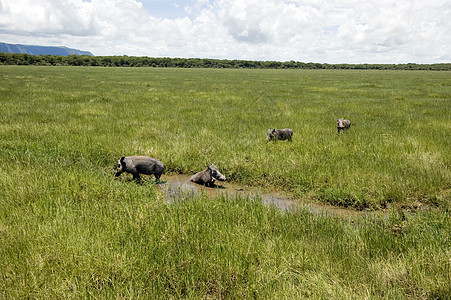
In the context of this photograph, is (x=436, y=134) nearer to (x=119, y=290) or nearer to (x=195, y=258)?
(x=195, y=258)

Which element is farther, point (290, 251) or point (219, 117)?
point (219, 117)

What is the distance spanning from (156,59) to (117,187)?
526ft

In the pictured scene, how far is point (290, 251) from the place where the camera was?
11.0ft

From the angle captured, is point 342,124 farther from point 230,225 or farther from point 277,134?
point 230,225

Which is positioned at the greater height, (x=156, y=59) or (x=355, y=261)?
(x=156, y=59)

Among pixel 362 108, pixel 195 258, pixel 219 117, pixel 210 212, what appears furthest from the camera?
pixel 362 108

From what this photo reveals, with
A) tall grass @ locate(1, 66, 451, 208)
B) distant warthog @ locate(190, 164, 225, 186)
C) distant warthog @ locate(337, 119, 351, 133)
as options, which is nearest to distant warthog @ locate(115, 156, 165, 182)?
distant warthog @ locate(190, 164, 225, 186)

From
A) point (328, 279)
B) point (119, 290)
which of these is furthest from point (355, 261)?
point (119, 290)

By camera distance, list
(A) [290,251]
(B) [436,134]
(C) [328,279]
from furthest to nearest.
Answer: (B) [436,134] → (A) [290,251] → (C) [328,279]

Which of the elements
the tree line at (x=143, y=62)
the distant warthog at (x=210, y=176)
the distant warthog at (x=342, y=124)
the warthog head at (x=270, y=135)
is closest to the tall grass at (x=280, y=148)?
the warthog head at (x=270, y=135)

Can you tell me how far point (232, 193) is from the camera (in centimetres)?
612

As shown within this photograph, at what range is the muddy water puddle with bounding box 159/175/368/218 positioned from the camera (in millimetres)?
5227

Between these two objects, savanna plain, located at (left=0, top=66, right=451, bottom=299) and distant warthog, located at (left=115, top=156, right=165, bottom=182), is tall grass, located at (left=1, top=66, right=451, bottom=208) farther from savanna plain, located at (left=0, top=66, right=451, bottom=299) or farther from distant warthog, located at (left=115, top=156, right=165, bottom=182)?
distant warthog, located at (left=115, top=156, right=165, bottom=182)

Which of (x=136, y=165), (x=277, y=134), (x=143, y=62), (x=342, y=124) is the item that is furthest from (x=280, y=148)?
(x=143, y=62)
